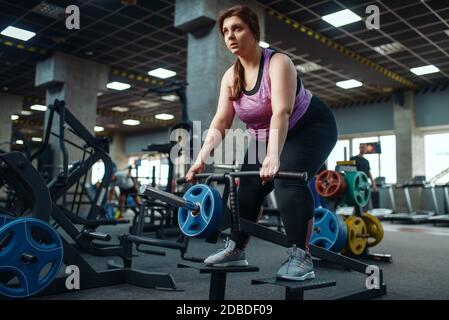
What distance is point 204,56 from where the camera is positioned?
545cm

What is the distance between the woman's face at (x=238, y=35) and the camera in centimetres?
143

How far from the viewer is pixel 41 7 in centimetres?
622

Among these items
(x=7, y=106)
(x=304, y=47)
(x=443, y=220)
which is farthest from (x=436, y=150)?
(x=7, y=106)

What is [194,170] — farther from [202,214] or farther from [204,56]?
[204,56]

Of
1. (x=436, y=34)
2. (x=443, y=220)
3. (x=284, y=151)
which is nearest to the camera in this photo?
→ (x=284, y=151)

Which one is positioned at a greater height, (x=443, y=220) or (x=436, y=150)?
(x=436, y=150)

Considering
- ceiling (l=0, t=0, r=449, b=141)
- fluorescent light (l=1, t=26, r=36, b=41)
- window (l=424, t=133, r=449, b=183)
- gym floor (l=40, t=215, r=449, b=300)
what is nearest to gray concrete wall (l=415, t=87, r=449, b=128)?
ceiling (l=0, t=0, r=449, b=141)

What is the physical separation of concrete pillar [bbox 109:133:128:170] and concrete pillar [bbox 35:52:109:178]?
8777 millimetres

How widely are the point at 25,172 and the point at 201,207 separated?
3.12ft

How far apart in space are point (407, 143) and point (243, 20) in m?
9.90

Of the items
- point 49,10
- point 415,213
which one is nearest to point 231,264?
point 49,10

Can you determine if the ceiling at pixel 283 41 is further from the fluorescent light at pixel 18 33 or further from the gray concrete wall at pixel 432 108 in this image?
→ the gray concrete wall at pixel 432 108

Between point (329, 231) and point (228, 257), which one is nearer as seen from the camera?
point (228, 257)

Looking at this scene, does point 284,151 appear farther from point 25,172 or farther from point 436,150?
point 436,150
